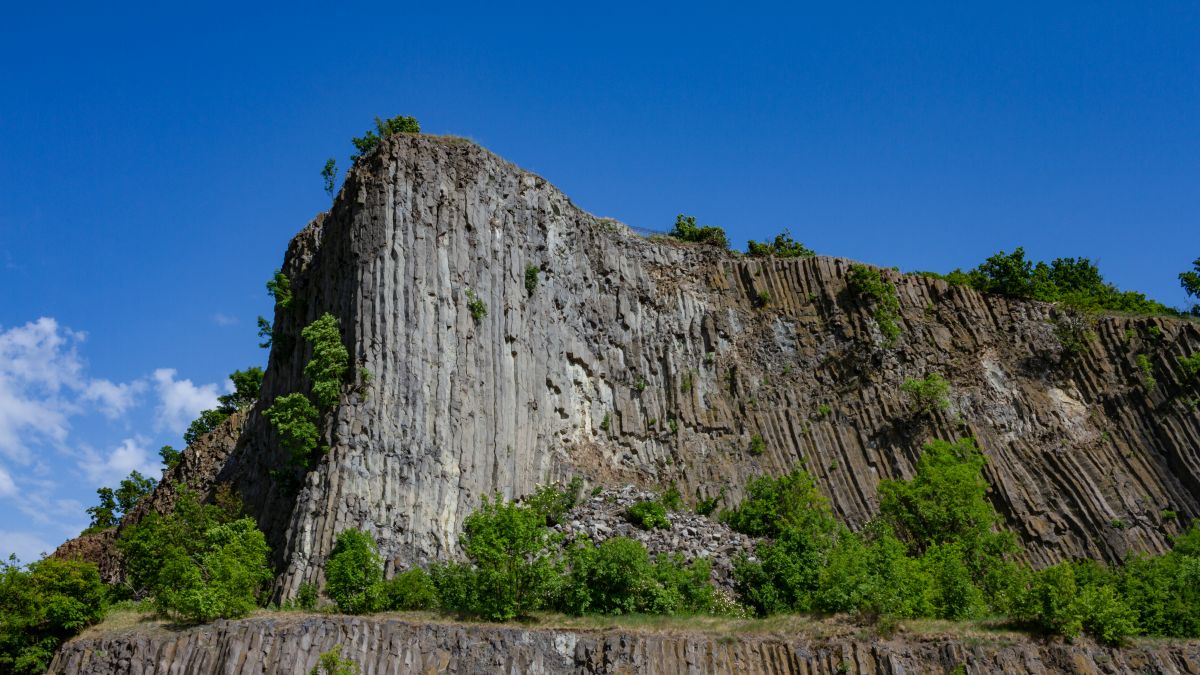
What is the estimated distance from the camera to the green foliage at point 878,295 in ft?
163

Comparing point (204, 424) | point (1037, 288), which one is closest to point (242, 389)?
point (204, 424)

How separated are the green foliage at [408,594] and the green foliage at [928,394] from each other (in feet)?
82.6

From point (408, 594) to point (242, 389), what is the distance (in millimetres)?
28829

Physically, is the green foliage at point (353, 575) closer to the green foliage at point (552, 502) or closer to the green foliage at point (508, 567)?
the green foliage at point (508, 567)

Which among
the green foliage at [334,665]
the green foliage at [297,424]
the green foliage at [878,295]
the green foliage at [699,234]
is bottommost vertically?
the green foliage at [334,665]

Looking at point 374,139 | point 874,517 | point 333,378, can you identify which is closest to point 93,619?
point 333,378

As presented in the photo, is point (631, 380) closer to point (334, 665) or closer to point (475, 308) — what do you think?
point (475, 308)

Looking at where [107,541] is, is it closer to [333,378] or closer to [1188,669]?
[333,378]

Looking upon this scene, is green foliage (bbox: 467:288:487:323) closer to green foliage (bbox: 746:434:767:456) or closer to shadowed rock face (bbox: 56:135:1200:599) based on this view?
shadowed rock face (bbox: 56:135:1200:599)

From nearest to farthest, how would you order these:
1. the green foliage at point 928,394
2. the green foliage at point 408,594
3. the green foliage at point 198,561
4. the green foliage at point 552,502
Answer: the green foliage at point 198,561 < the green foliage at point 408,594 < the green foliage at point 552,502 < the green foliage at point 928,394

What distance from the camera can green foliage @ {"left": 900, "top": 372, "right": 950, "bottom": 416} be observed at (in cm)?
4678

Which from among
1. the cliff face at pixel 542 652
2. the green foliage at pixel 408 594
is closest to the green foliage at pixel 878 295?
the cliff face at pixel 542 652

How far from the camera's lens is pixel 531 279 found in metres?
43.4

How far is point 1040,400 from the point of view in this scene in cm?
4806
